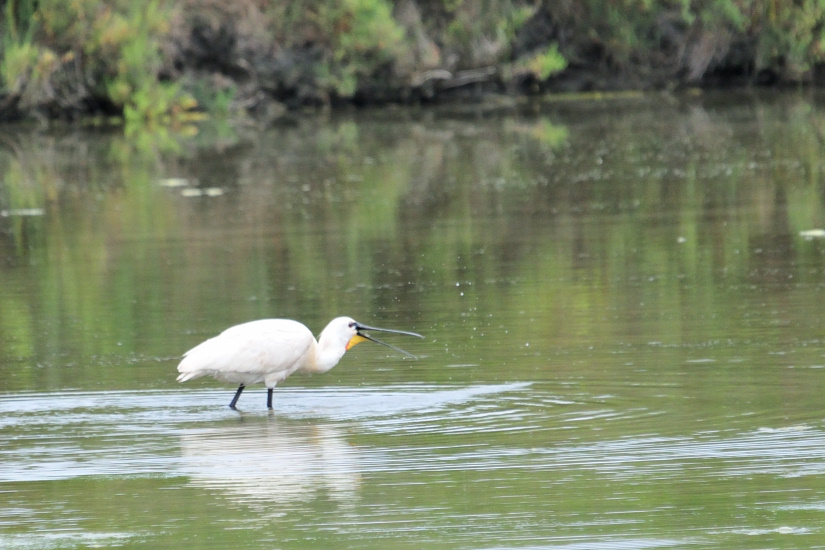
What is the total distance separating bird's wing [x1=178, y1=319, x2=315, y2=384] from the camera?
9.05m

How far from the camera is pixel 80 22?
3891 cm

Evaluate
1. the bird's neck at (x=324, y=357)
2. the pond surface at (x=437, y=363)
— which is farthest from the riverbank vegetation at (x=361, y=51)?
the bird's neck at (x=324, y=357)

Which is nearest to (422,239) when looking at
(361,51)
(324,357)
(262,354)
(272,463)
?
(324,357)

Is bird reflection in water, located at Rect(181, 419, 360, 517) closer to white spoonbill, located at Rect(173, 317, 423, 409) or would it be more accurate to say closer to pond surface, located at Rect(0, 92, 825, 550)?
pond surface, located at Rect(0, 92, 825, 550)

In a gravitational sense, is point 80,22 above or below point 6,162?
above

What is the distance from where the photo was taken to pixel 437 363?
10.2 meters

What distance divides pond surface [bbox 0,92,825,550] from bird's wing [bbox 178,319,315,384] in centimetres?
24

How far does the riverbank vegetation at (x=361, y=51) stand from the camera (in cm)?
3925

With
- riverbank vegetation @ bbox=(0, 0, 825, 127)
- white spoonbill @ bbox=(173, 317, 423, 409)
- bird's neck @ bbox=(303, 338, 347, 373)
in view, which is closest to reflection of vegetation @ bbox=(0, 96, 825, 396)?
white spoonbill @ bbox=(173, 317, 423, 409)

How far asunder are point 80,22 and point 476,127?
9.82m

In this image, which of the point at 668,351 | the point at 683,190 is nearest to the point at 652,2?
the point at 683,190

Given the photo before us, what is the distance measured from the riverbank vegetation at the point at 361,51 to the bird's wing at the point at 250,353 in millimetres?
29780

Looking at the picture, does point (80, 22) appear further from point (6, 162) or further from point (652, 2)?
point (652, 2)

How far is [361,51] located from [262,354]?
35592mm
